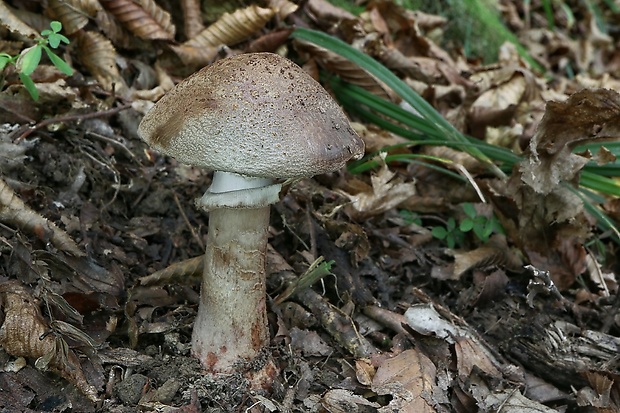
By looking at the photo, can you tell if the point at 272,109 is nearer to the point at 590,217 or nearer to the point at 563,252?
the point at 563,252

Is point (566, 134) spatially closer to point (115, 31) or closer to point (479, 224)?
point (479, 224)

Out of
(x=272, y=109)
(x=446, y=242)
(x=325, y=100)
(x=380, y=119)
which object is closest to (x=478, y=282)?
(x=446, y=242)

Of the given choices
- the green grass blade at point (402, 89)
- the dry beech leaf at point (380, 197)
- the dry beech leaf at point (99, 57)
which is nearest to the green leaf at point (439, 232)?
the dry beech leaf at point (380, 197)

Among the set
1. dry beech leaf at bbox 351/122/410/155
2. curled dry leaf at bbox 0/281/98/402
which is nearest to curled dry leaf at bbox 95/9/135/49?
dry beech leaf at bbox 351/122/410/155

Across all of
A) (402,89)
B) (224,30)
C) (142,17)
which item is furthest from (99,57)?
(402,89)

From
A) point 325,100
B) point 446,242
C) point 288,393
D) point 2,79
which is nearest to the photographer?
point 325,100
